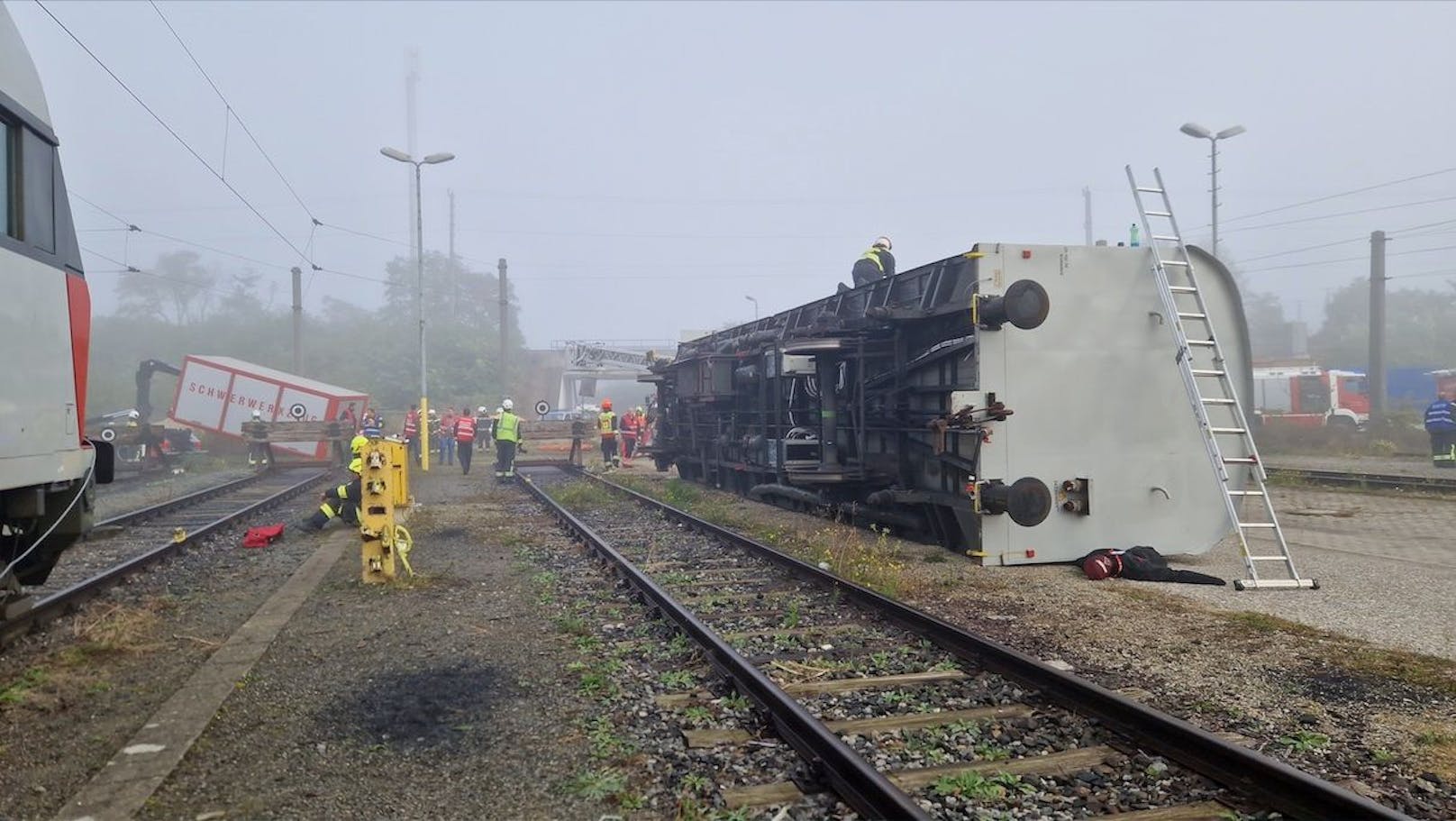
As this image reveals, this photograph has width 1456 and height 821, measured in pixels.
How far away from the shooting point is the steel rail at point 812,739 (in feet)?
11.7

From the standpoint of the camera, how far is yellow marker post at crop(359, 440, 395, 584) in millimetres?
8555

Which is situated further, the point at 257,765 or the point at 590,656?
the point at 590,656

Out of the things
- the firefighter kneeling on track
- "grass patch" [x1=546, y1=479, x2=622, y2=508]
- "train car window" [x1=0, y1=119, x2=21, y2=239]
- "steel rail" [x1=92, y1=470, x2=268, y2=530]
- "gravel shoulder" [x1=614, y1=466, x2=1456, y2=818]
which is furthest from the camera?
"grass patch" [x1=546, y1=479, x2=622, y2=508]

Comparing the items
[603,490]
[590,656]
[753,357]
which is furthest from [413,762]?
[603,490]

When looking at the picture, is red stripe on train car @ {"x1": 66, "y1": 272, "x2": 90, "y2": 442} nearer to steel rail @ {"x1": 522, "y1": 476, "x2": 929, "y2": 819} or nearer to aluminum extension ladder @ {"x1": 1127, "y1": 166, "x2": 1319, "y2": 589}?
steel rail @ {"x1": 522, "y1": 476, "x2": 929, "y2": 819}

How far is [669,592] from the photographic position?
26.2 feet

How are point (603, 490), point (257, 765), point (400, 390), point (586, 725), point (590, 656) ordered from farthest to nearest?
point (400, 390)
point (603, 490)
point (590, 656)
point (586, 725)
point (257, 765)

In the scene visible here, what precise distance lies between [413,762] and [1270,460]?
25144mm

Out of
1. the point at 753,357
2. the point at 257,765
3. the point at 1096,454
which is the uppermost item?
the point at 753,357

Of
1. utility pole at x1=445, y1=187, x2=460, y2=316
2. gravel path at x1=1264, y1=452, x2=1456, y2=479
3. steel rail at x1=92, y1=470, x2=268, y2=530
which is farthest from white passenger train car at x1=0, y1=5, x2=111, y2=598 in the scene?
utility pole at x1=445, y1=187, x2=460, y2=316

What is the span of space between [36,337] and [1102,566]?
24.7ft

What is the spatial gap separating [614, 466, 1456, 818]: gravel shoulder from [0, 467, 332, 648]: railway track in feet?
19.8

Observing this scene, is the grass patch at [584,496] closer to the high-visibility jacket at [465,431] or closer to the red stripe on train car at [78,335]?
the high-visibility jacket at [465,431]

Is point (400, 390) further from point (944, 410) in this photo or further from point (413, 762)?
point (413, 762)
